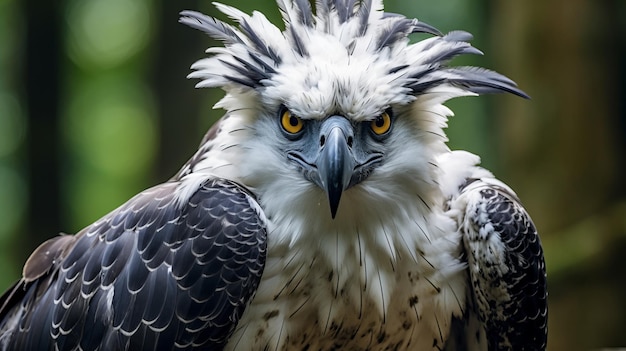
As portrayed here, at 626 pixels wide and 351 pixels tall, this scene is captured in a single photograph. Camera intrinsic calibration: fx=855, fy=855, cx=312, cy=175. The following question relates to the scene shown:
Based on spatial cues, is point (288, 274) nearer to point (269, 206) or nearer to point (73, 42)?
point (269, 206)

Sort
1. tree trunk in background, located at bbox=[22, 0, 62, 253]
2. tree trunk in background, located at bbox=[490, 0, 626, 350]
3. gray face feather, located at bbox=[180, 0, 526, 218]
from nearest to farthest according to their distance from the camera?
gray face feather, located at bbox=[180, 0, 526, 218], tree trunk in background, located at bbox=[490, 0, 626, 350], tree trunk in background, located at bbox=[22, 0, 62, 253]

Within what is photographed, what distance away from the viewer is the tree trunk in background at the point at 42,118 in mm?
14297

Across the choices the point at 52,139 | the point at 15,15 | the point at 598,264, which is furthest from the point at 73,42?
the point at 598,264

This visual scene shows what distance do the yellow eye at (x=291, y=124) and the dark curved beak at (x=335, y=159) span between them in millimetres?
232

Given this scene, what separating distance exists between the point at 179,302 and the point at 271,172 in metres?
0.96

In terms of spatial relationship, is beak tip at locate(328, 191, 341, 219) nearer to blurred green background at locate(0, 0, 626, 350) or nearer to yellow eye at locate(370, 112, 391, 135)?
yellow eye at locate(370, 112, 391, 135)

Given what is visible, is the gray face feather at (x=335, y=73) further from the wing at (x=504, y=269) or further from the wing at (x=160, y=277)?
the wing at (x=504, y=269)

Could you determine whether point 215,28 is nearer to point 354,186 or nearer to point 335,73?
point 335,73

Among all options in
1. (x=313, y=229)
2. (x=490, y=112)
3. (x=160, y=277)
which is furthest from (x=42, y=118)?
(x=313, y=229)

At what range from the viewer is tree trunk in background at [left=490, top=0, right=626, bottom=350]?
9547 millimetres

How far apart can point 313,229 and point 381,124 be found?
775 mm

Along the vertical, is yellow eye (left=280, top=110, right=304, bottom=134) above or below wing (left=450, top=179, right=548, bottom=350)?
above

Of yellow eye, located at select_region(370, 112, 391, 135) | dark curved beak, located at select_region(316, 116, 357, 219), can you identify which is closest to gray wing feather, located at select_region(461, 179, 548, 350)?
yellow eye, located at select_region(370, 112, 391, 135)

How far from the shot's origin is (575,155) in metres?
9.73
